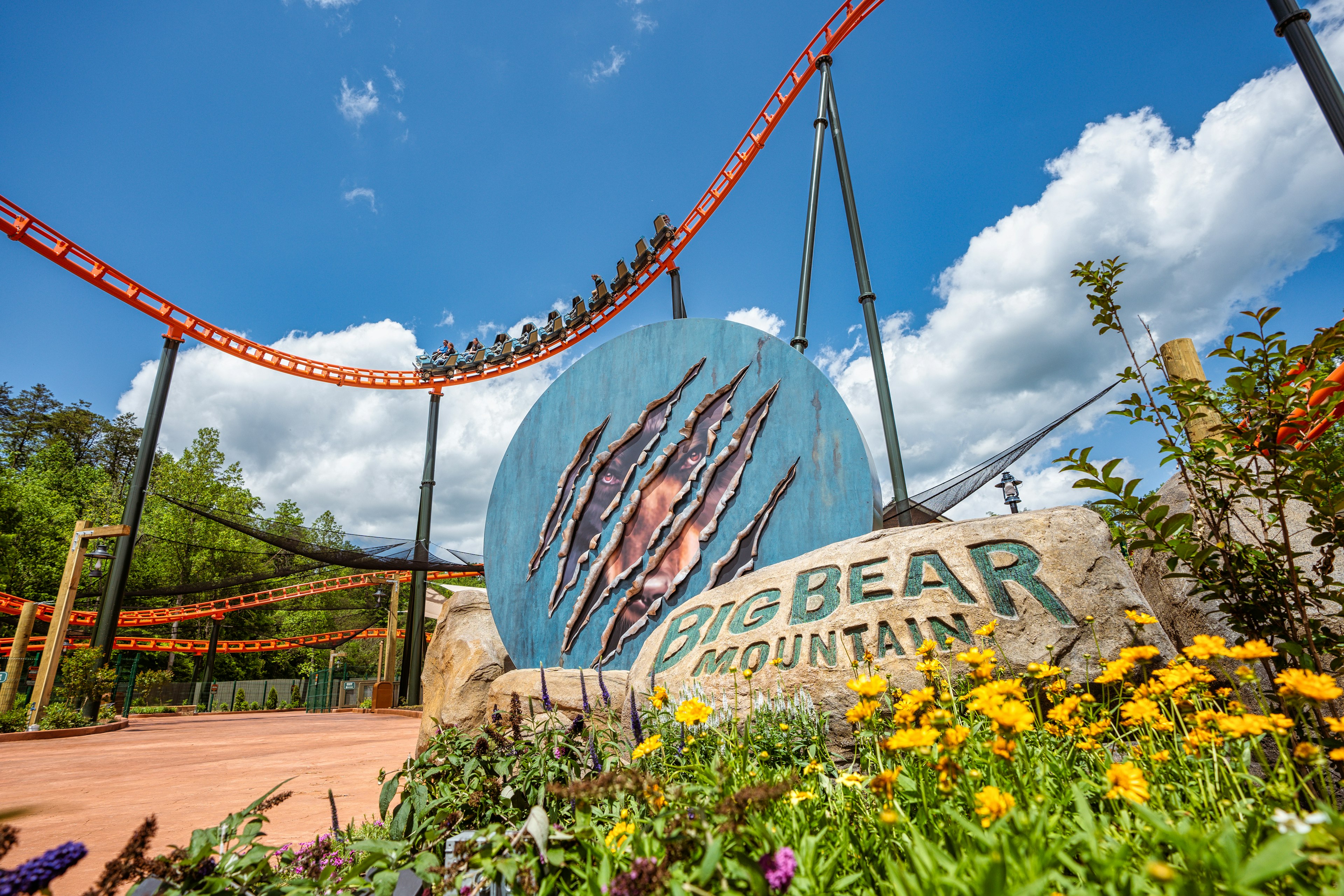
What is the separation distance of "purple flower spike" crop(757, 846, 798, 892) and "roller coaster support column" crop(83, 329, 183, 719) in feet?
43.8

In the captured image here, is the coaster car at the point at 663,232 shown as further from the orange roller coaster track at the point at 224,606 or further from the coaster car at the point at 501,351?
the orange roller coaster track at the point at 224,606

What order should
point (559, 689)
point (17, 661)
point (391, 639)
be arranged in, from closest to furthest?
1. point (559, 689)
2. point (17, 661)
3. point (391, 639)

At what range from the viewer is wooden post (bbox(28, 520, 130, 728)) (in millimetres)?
9891

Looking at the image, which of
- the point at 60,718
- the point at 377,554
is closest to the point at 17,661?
the point at 60,718

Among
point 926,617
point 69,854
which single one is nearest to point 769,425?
point 926,617

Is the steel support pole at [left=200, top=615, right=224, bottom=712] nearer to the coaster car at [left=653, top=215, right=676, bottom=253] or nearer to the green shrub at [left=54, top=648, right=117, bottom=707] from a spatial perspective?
the green shrub at [left=54, top=648, right=117, bottom=707]

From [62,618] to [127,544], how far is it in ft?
4.84

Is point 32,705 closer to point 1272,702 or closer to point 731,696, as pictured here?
point 731,696

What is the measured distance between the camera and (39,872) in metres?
0.95

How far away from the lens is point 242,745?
7.46 m

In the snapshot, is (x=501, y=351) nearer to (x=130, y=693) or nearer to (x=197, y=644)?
(x=130, y=693)

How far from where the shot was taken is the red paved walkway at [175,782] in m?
3.11

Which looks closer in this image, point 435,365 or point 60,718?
point 60,718

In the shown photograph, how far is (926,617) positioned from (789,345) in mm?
3034
